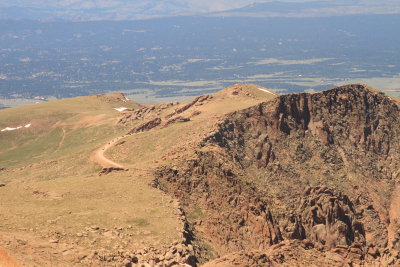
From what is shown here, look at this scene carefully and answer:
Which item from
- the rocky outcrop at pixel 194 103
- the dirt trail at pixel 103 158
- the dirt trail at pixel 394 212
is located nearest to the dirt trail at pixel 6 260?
the dirt trail at pixel 103 158

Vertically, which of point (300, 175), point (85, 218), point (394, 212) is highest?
point (85, 218)

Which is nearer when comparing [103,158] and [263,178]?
[263,178]

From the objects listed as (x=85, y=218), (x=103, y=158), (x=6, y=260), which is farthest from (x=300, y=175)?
(x=6, y=260)

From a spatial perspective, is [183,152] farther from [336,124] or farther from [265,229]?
[336,124]

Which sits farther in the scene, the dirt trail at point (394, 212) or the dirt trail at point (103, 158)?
the dirt trail at point (394, 212)

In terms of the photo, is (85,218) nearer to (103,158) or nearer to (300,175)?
(103,158)

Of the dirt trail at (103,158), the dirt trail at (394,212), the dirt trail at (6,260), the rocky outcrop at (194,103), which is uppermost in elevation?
the dirt trail at (6,260)

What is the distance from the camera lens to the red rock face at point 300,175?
219 ft

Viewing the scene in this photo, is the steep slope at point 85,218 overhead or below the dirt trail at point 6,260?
below

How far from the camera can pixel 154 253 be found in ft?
159

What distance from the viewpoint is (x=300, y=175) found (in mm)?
92062

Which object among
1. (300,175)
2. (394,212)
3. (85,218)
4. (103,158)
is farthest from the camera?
(394,212)

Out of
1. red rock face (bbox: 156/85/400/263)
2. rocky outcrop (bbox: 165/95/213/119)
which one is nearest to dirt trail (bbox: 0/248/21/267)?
red rock face (bbox: 156/85/400/263)

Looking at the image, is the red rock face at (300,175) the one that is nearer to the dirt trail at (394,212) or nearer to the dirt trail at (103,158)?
the dirt trail at (394,212)
